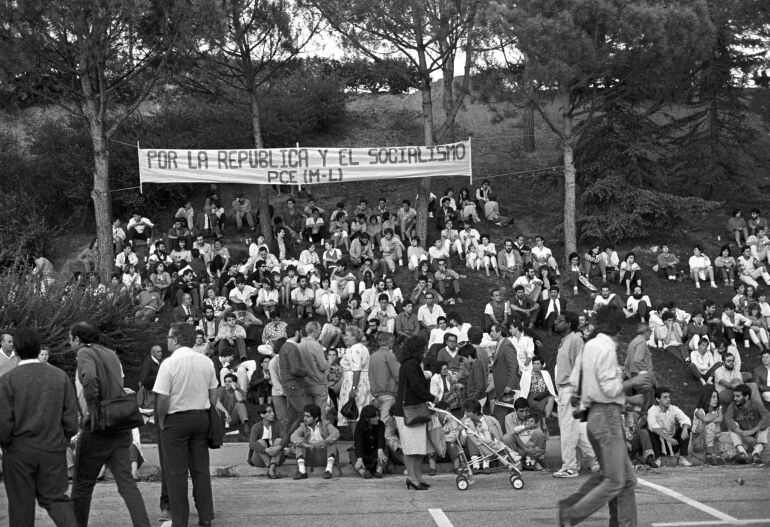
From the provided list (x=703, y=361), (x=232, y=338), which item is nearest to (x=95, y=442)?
(x=232, y=338)

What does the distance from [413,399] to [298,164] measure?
12.9 m

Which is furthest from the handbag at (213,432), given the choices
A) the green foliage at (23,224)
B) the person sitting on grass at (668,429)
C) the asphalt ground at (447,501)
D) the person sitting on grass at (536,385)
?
the green foliage at (23,224)

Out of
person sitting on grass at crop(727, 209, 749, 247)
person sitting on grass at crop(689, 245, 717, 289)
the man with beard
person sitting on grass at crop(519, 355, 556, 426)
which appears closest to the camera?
person sitting on grass at crop(519, 355, 556, 426)

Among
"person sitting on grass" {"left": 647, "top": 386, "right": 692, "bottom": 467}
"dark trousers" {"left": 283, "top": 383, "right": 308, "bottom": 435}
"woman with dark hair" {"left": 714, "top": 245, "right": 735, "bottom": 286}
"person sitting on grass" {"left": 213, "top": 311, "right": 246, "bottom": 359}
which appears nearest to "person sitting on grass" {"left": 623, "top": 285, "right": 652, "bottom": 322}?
"woman with dark hair" {"left": 714, "top": 245, "right": 735, "bottom": 286}

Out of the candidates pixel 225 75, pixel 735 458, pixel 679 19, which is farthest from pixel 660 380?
pixel 225 75

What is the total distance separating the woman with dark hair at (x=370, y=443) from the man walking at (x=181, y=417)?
3.92m

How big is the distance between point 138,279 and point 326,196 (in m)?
9.35

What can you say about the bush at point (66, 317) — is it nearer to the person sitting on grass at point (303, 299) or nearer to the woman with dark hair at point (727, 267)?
the person sitting on grass at point (303, 299)

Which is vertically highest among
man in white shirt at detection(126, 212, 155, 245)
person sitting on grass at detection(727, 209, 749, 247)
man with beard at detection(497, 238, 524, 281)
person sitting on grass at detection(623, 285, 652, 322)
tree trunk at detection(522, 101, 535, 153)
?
tree trunk at detection(522, 101, 535, 153)

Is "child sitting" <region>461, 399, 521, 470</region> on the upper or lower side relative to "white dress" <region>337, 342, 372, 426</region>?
lower

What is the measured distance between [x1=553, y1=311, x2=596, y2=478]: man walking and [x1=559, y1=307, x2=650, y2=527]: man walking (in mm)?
3851

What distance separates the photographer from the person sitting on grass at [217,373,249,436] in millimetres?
15680

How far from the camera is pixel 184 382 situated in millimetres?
9000

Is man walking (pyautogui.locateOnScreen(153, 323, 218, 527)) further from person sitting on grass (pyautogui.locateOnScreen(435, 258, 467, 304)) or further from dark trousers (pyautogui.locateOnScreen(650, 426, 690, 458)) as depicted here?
person sitting on grass (pyautogui.locateOnScreen(435, 258, 467, 304))
